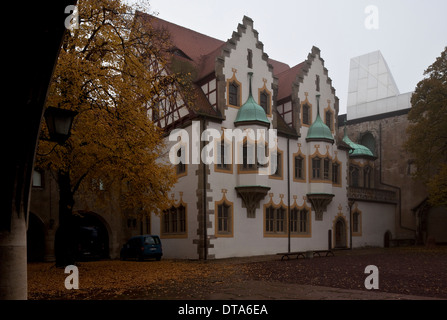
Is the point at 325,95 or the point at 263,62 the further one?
the point at 325,95

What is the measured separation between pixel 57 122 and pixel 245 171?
1897 centimetres

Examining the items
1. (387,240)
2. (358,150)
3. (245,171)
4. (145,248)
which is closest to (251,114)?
(245,171)

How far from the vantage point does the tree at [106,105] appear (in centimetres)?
1345

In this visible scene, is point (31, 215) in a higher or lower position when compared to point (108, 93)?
lower

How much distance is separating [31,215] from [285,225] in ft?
47.8

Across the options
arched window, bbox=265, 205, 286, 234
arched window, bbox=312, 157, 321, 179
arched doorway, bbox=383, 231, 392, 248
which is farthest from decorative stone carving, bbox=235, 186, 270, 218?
arched doorway, bbox=383, 231, 392, 248

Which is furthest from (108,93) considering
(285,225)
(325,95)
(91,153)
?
(325,95)

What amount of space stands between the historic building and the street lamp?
14949 mm

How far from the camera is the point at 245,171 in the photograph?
25.4m

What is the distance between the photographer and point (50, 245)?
25.9 metres

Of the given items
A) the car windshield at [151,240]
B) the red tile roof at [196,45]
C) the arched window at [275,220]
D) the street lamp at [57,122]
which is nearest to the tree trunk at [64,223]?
the car windshield at [151,240]
